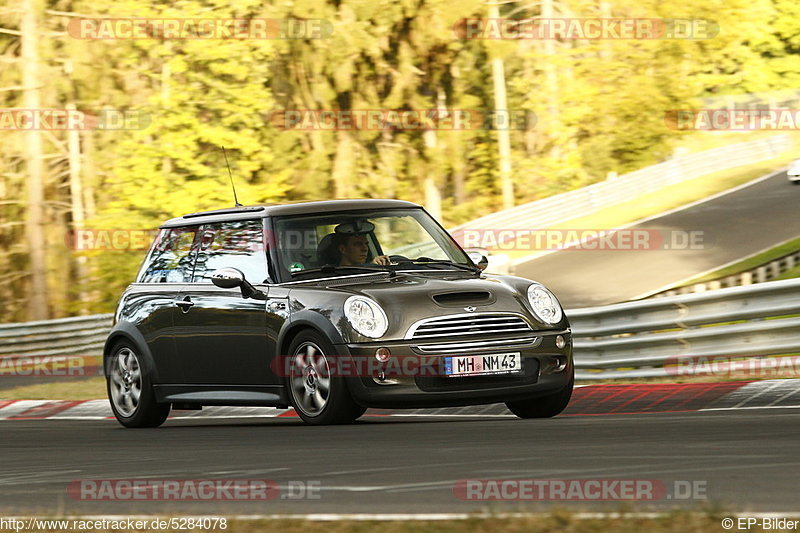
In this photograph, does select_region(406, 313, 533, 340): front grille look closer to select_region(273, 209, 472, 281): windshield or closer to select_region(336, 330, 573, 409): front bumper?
select_region(336, 330, 573, 409): front bumper

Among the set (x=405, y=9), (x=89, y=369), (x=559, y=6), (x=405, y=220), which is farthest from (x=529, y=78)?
(x=405, y=220)

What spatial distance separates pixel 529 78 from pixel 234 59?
14114mm

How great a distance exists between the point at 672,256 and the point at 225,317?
74.1 ft

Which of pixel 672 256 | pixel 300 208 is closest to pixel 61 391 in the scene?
pixel 300 208

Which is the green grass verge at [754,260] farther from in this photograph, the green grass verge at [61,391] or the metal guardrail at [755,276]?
the green grass verge at [61,391]

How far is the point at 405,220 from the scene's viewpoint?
1148 centimetres

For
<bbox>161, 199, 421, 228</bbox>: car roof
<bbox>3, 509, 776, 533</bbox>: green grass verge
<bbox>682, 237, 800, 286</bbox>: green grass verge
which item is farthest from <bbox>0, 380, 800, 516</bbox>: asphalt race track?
<bbox>682, 237, 800, 286</bbox>: green grass verge

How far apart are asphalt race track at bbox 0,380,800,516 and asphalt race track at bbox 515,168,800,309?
18.7 m

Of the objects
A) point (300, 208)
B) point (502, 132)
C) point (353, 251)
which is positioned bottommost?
point (502, 132)

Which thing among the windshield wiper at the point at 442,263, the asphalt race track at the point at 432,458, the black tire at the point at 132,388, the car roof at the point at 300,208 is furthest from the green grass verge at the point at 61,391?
the windshield wiper at the point at 442,263

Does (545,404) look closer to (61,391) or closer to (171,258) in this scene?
(171,258)

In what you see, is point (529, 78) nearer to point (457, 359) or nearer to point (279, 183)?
point (279, 183)

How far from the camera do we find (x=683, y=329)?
13.2 m

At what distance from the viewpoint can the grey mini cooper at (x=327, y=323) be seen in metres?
9.80
